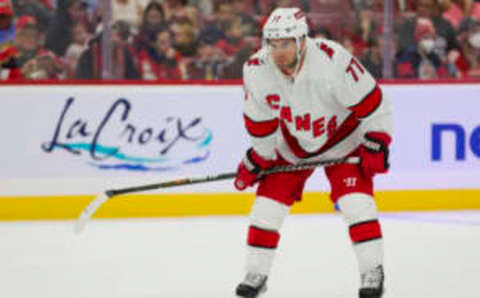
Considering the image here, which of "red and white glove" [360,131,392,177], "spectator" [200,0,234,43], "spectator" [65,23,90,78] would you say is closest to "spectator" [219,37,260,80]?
"spectator" [200,0,234,43]

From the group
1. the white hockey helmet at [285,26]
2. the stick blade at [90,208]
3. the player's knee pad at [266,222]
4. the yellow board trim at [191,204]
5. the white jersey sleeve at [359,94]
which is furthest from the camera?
the yellow board trim at [191,204]

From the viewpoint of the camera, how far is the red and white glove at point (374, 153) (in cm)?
354

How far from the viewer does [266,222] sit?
12.0ft

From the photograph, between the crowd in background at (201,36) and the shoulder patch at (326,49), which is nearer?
the shoulder patch at (326,49)

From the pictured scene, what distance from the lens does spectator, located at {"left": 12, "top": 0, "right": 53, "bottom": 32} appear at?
5.79 metres

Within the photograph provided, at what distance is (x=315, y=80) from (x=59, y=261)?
1.70 meters

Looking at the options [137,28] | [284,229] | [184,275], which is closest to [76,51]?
[137,28]

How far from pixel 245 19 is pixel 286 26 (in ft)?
9.00

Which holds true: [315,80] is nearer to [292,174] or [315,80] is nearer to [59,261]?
[292,174]

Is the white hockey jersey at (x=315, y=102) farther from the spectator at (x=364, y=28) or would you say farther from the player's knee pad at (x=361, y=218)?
the spectator at (x=364, y=28)

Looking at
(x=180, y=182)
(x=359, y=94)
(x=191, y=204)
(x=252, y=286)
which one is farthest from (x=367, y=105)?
(x=191, y=204)

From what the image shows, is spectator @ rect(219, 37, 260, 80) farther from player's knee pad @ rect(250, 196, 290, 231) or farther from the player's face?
the player's face

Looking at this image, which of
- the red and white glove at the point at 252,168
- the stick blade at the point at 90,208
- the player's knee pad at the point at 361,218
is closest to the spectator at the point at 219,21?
the stick blade at the point at 90,208

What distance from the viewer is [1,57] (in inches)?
228
